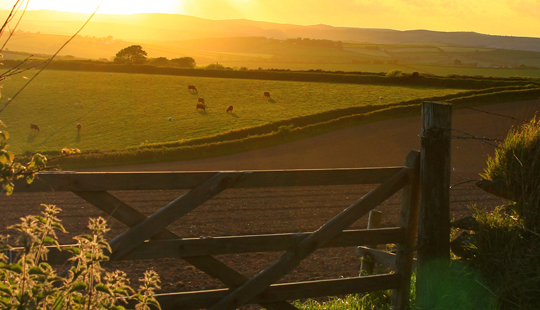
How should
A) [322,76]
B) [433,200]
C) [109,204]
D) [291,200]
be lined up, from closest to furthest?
[109,204] < [433,200] < [291,200] < [322,76]

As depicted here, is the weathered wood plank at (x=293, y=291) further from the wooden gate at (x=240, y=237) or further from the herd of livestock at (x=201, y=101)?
the herd of livestock at (x=201, y=101)

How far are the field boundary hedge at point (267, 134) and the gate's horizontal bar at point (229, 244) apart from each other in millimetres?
15877

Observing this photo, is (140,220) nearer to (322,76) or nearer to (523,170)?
(523,170)

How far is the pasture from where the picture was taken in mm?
23891

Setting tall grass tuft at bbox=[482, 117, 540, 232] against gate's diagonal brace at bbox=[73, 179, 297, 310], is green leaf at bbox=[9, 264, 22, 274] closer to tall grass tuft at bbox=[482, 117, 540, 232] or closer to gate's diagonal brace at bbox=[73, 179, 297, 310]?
gate's diagonal brace at bbox=[73, 179, 297, 310]

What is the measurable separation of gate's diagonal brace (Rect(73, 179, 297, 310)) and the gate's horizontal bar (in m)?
0.08

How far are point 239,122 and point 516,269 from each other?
22294 millimetres

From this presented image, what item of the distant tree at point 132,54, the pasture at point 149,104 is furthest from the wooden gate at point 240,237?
the distant tree at point 132,54

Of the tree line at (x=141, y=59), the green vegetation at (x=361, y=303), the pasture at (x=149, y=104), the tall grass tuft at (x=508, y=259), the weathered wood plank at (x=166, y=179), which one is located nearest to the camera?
the weathered wood plank at (x=166, y=179)

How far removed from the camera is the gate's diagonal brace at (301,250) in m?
3.71

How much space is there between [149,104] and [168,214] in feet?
94.8

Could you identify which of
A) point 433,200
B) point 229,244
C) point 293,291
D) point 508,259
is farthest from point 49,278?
point 508,259

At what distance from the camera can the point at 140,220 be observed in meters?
3.38

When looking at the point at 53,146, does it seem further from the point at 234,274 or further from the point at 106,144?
the point at 234,274
